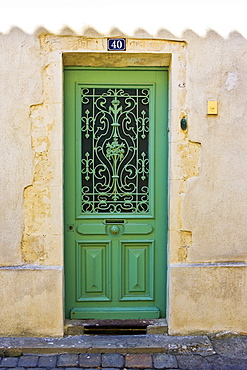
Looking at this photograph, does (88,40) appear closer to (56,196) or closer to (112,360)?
(56,196)

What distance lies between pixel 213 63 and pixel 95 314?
2824 mm

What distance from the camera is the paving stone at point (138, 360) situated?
387 centimetres

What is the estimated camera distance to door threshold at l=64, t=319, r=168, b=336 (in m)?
4.33

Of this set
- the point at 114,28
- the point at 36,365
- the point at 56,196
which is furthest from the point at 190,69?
the point at 36,365

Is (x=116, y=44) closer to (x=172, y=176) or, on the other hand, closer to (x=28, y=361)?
(x=172, y=176)

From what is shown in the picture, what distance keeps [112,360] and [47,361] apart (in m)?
0.60

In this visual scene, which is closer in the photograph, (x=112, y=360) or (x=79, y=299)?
(x=112, y=360)

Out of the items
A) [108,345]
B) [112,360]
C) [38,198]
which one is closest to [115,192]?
[38,198]

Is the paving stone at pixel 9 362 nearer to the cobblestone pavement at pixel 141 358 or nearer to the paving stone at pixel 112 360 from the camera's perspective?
the cobblestone pavement at pixel 141 358

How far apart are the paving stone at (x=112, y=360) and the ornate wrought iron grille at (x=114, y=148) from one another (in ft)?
4.55

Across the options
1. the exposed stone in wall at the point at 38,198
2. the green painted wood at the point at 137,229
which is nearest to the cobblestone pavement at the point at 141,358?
the exposed stone in wall at the point at 38,198

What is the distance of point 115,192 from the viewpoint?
4.40 m

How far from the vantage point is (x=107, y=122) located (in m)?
4.38

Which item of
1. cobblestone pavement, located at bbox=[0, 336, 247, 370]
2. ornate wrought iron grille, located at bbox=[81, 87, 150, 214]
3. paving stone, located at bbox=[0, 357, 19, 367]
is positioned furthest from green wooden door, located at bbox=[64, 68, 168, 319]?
paving stone, located at bbox=[0, 357, 19, 367]
